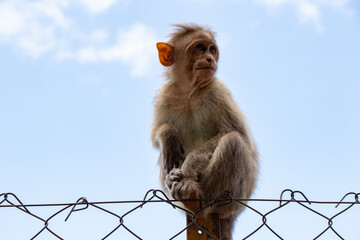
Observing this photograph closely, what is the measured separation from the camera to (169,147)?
207 inches

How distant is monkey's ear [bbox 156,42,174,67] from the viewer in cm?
611

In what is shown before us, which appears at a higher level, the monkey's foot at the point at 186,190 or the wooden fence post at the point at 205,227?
the monkey's foot at the point at 186,190

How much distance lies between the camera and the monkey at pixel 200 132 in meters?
4.60

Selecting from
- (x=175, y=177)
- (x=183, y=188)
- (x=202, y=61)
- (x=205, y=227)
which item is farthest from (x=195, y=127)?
(x=205, y=227)

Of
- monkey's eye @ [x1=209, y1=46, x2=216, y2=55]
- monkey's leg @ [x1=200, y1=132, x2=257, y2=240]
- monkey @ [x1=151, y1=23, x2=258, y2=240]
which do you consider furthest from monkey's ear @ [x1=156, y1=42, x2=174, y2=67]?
monkey's leg @ [x1=200, y1=132, x2=257, y2=240]

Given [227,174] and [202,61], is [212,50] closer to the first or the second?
[202,61]

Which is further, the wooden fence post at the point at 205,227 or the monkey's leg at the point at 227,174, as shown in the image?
the monkey's leg at the point at 227,174

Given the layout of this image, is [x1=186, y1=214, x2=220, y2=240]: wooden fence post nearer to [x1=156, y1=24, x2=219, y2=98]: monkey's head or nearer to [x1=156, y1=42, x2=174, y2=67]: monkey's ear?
[x1=156, y1=24, x2=219, y2=98]: monkey's head

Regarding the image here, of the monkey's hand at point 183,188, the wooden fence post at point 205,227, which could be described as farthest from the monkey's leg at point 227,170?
the wooden fence post at point 205,227

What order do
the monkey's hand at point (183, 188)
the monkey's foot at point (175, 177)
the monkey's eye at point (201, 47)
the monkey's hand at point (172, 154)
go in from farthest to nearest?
the monkey's eye at point (201, 47) → the monkey's hand at point (172, 154) → the monkey's foot at point (175, 177) → the monkey's hand at point (183, 188)

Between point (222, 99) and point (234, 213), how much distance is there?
4.61ft

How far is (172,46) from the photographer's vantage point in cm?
614

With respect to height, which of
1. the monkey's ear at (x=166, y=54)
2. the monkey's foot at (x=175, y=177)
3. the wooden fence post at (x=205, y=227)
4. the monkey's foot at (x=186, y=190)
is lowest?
the wooden fence post at (x=205, y=227)

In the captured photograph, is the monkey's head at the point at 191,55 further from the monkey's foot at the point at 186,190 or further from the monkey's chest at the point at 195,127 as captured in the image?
the monkey's foot at the point at 186,190
